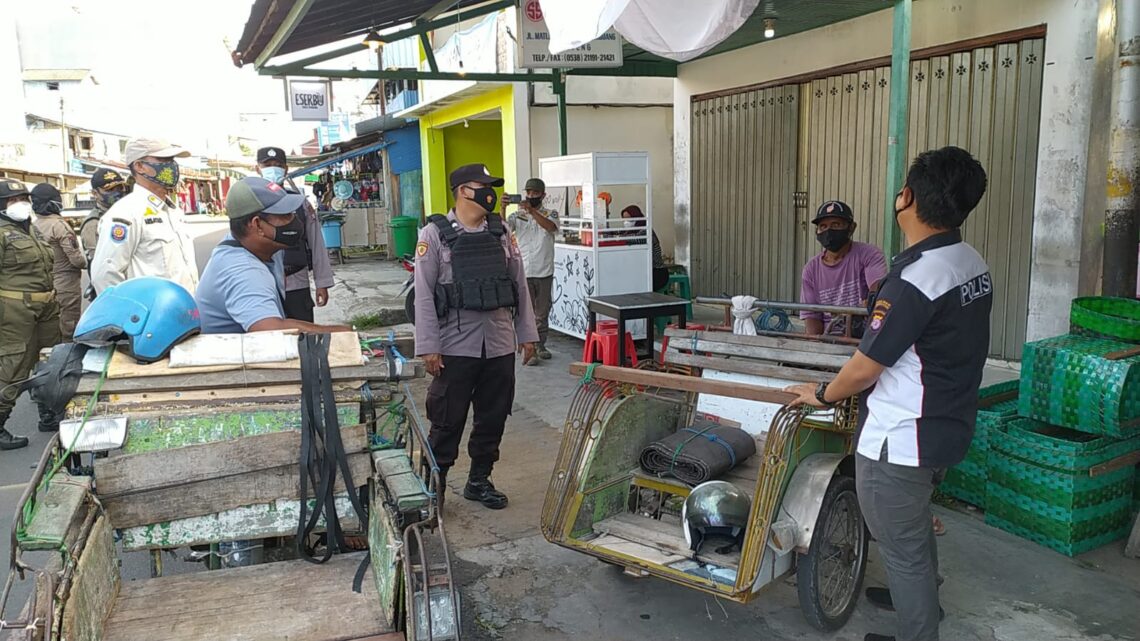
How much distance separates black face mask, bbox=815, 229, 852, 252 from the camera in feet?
15.0

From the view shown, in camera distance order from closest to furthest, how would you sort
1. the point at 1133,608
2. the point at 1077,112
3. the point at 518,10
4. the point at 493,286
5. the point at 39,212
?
the point at 1133,608
the point at 493,286
the point at 1077,112
the point at 39,212
the point at 518,10

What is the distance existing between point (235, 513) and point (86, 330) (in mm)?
808

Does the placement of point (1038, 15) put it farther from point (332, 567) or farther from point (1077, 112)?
point (332, 567)

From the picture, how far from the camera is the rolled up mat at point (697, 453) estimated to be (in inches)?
141

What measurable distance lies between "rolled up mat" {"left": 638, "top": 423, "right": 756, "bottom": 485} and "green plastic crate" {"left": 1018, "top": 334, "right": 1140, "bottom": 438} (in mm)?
1434

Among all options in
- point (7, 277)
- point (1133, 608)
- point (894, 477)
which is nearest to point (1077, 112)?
point (1133, 608)

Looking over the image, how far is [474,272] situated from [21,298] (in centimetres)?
423

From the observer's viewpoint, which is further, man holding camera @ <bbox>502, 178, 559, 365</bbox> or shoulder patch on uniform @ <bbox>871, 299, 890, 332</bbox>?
man holding camera @ <bbox>502, 178, 559, 365</bbox>

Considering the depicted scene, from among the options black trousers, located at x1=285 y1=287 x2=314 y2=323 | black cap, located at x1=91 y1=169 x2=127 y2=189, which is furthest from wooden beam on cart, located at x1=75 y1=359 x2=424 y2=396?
black cap, located at x1=91 y1=169 x2=127 y2=189

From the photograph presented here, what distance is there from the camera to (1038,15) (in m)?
6.22

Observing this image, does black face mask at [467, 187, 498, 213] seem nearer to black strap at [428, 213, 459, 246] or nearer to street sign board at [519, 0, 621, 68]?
black strap at [428, 213, 459, 246]

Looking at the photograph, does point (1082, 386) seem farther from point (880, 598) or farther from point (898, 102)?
point (898, 102)

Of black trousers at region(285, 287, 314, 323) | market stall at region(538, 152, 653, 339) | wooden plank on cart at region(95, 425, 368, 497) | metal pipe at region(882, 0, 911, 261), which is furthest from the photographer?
market stall at region(538, 152, 653, 339)

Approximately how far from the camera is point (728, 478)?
375cm
